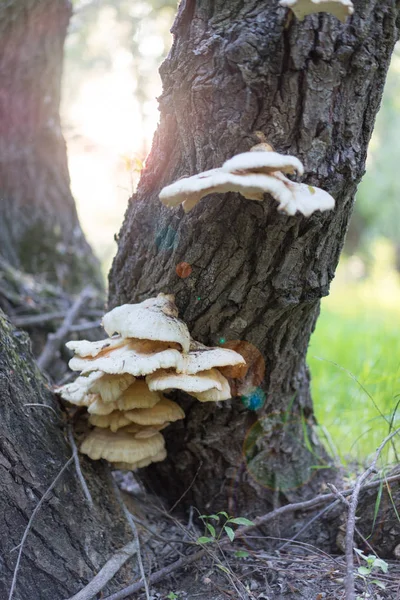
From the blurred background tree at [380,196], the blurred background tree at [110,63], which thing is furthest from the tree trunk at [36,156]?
the blurred background tree at [380,196]

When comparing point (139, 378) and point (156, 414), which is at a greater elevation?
point (139, 378)

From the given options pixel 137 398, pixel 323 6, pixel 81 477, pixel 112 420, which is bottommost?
pixel 81 477

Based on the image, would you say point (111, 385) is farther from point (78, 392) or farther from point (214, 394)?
point (214, 394)

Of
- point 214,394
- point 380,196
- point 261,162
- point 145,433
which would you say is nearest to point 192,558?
point 145,433

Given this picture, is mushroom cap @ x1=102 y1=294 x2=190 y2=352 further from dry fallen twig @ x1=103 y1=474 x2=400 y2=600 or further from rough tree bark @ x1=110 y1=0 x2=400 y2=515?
dry fallen twig @ x1=103 y1=474 x2=400 y2=600

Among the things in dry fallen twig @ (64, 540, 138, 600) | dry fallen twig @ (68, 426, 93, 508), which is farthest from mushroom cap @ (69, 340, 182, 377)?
dry fallen twig @ (64, 540, 138, 600)
